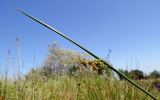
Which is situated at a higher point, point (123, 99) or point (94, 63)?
point (94, 63)

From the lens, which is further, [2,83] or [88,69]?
[88,69]

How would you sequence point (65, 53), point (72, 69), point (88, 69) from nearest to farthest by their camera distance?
point (88, 69)
point (72, 69)
point (65, 53)

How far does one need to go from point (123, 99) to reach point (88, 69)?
4345 millimetres

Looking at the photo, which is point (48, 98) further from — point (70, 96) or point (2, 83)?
point (2, 83)

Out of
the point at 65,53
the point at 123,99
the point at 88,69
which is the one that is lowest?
the point at 123,99

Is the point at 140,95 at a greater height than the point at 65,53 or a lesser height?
lesser

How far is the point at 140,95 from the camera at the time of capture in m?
4.65

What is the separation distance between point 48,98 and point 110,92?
1357mm

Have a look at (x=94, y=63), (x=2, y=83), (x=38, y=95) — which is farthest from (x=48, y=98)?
(x=94, y=63)

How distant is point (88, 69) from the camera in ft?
28.7

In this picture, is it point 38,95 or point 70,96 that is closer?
point 38,95

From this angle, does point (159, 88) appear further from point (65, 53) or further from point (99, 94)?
point (65, 53)

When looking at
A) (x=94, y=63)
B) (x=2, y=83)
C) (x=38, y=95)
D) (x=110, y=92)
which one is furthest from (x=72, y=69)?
(x=110, y=92)

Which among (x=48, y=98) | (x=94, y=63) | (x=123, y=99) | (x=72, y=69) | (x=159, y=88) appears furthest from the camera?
(x=72, y=69)
